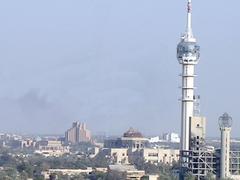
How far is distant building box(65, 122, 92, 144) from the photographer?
14716 cm

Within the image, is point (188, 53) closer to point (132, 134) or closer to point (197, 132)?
point (197, 132)

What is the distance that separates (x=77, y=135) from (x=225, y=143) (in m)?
84.4

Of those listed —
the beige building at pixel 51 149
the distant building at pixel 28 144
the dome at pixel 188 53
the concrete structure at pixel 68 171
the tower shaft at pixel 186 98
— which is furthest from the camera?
the distant building at pixel 28 144

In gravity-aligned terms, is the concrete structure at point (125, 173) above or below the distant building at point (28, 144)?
below

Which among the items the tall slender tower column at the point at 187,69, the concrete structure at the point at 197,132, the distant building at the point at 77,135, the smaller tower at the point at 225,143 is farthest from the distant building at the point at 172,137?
the smaller tower at the point at 225,143

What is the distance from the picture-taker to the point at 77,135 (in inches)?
5837

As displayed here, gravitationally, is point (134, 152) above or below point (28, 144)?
below

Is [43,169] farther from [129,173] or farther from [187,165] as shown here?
[187,165]

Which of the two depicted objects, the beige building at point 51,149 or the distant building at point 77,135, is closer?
the beige building at point 51,149

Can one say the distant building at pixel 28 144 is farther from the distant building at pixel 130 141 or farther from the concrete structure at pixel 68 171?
the concrete structure at pixel 68 171

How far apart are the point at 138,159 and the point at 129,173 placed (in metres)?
24.5

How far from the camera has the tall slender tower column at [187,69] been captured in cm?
7725

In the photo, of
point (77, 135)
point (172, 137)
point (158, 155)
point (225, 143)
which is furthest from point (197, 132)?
point (77, 135)

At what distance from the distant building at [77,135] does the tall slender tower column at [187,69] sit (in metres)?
62.7
